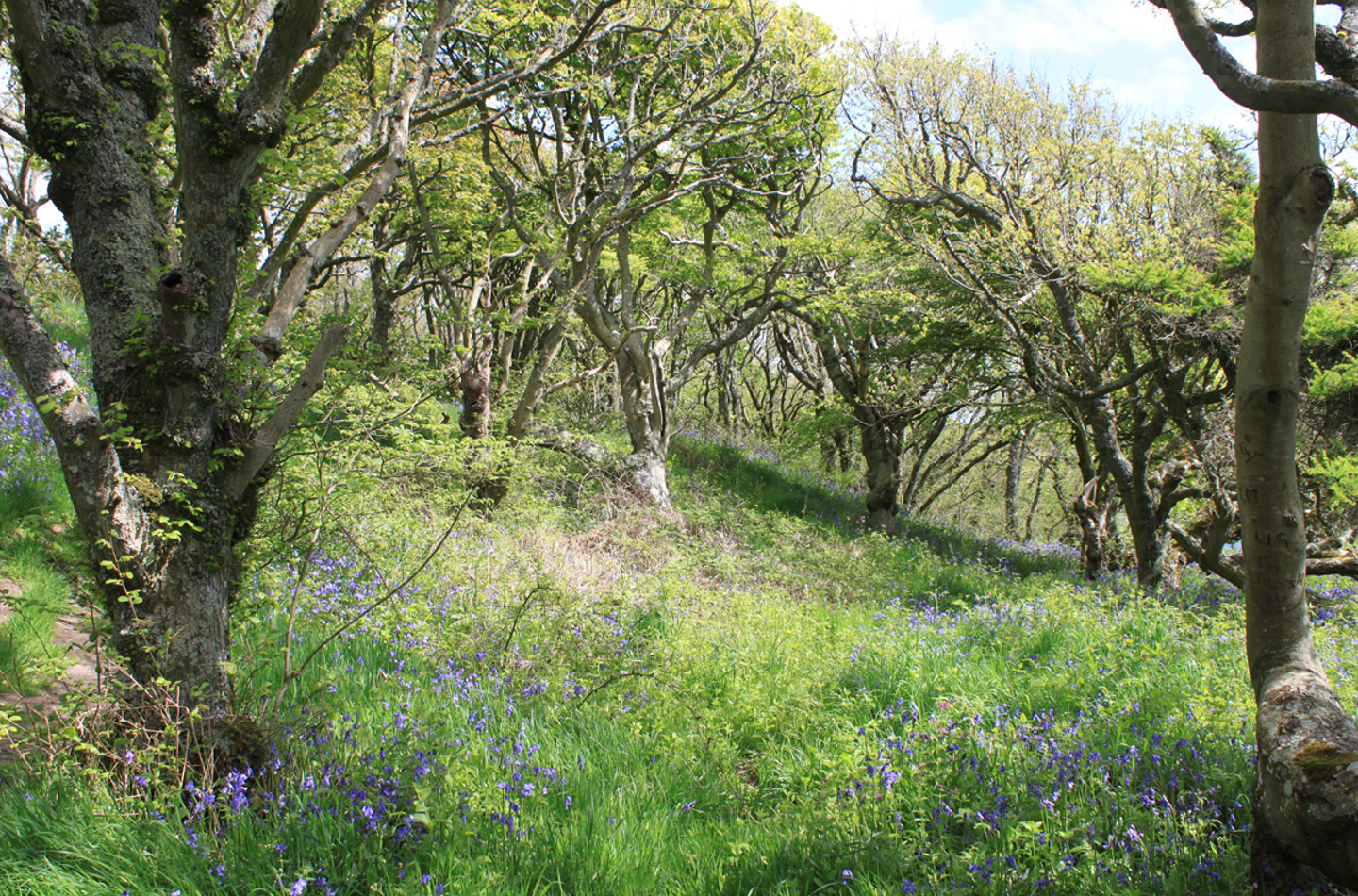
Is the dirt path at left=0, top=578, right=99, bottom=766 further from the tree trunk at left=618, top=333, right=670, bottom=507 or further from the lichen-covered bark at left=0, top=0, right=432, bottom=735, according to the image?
the tree trunk at left=618, top=333, right=670, bottom=507

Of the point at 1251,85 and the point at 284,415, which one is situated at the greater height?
the point at 1251,85

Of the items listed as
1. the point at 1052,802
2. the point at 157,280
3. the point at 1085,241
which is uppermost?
the point at 1085,241

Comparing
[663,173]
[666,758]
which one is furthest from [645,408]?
[666,758]

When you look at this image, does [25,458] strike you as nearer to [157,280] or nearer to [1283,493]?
[157,280]

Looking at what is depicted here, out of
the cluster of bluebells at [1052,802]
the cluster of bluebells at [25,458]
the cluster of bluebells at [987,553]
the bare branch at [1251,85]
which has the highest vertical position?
the bare branch at [1251,85]

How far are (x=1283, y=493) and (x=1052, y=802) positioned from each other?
4.96ft

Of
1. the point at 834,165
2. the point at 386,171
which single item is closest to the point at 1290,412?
the point at 386,171

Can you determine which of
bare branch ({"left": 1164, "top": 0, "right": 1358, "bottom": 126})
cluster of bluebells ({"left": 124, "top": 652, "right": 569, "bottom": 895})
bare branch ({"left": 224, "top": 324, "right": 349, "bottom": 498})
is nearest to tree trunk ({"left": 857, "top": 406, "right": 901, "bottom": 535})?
cluster of bluebells ({"left": 124, "top": 652, "right": 569, "bottom": 895})

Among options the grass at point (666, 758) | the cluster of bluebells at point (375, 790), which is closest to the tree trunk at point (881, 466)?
the grass at point (666, 758)

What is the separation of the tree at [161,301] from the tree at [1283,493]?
133 inches

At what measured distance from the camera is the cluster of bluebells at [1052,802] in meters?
2.56

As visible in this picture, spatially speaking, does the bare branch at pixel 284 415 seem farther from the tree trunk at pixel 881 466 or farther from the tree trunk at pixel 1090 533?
the tree trunk at pixel 881 466

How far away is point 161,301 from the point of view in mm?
2570

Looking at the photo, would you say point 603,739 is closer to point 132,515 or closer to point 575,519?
point 132,515
